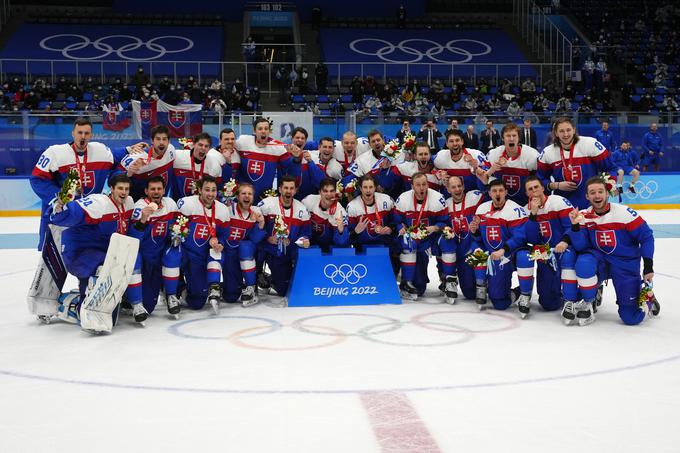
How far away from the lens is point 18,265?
31.4ft

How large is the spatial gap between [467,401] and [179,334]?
103 inches

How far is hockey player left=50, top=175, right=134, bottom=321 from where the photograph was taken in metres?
6.30

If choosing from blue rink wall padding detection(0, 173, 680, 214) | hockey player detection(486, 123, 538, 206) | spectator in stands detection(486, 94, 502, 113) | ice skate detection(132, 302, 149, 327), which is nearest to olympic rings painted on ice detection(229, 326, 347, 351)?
ice skate detection(132, 302, 149, 327)

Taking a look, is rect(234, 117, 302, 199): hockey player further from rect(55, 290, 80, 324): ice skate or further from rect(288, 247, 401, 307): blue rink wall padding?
rect(55, 290, 80, 324): ice skate

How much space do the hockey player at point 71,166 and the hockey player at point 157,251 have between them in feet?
1.65

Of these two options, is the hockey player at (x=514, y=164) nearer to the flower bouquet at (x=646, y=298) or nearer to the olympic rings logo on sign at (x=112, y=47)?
the flower bouquet at (x=646, y=298)

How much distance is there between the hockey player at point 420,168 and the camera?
7922 millimetres

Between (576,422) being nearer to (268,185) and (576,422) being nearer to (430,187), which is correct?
(430,187)

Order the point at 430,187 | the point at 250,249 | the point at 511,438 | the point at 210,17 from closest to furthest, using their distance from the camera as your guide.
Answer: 1. the point at 511,438
2. the point at 250,249
3. the point at 430,187
4. the point at 210,17

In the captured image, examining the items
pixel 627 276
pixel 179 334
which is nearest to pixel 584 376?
pixel 627 276

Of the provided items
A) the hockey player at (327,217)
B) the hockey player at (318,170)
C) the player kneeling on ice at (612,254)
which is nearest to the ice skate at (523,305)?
the player kneeling on ice at (612,254)

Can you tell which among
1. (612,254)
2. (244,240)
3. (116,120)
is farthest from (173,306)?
(116,120)

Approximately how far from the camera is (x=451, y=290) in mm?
7387

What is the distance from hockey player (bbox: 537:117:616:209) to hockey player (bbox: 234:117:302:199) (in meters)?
2.43
